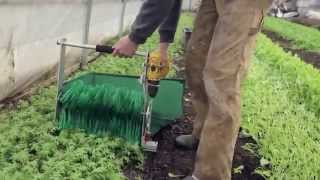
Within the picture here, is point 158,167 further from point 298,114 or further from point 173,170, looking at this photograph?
point 298,114

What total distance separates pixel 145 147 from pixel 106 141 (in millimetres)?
252

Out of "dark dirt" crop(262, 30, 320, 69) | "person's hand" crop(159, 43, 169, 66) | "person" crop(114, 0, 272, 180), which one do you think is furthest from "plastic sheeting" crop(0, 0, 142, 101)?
"dark dirt" crop(262, 30, 320, 69)

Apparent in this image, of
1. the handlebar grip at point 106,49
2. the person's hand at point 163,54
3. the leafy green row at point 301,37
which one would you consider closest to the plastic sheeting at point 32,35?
the handlebar grip at point 106,49

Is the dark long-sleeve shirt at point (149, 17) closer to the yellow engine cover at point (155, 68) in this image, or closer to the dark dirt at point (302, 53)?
the yellow engine cover at point (155, 68)

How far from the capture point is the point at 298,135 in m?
4.14

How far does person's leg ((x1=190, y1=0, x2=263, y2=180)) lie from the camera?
292 centimetres

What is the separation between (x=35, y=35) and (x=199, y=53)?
192 centimetres

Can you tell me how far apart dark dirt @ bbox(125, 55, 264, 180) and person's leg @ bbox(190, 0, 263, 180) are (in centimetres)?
42

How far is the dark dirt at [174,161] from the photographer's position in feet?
11.1

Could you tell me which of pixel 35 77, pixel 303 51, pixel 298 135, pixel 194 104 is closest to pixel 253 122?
pixel 298 135

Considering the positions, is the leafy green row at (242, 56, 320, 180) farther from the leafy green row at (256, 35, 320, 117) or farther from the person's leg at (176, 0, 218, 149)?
the person's leg at (176, 0, 218, 149)

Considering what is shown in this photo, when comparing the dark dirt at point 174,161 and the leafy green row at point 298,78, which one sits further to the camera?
the leafy green row at point 298,78

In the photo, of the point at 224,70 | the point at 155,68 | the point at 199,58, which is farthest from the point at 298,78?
the point at 224,70

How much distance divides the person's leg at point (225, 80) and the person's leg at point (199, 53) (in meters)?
0.64
